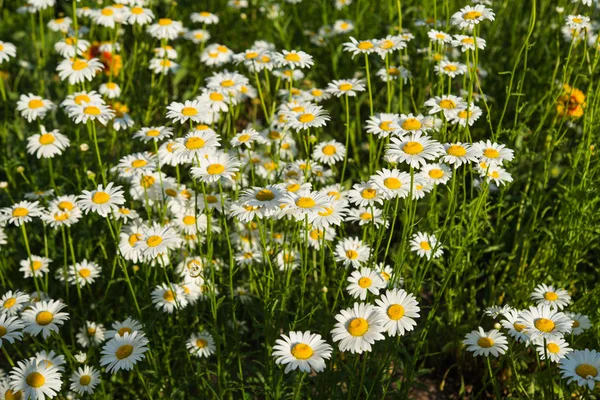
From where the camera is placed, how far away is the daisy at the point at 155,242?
258 cm

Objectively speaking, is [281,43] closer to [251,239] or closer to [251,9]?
[251,9]

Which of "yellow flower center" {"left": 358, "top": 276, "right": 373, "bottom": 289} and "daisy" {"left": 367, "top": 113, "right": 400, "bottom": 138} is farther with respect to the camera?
"daisy" {"left": 367, "top": 113, "right": 400, "bottom": 138}

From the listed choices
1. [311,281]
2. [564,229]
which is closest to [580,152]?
[564,229]

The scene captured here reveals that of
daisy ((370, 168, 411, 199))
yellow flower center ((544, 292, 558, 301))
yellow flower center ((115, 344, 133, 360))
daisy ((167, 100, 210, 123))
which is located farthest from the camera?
yellow flower center ((544, 292, 558, 301))

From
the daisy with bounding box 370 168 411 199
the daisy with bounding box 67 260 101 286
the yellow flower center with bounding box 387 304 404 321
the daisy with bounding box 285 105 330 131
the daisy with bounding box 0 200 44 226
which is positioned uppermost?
the daisy with bounding box 285 105 330 131

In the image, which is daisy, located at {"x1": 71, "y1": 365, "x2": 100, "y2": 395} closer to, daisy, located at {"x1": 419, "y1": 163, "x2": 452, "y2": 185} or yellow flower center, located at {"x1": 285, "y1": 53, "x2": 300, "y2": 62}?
daisy, located at {"x1": 419, "y1": 163, "x2": 452, "y2": 185}

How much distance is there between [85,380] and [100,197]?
81cm

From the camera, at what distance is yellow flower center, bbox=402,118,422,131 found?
258cm

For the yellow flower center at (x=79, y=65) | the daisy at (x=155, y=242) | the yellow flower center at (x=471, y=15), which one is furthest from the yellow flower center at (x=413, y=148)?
the yellow flower center at (x=79, y=65)

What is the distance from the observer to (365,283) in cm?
251

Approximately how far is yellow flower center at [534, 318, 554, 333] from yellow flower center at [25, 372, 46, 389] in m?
1.93

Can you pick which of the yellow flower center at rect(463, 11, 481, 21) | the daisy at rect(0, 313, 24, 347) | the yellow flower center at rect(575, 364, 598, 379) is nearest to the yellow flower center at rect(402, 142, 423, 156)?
the yellow flower center at rect(463, 11, 481, 21)

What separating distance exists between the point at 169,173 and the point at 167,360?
5.25 feet

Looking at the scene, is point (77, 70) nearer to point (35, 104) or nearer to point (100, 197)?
point (35, 104)
